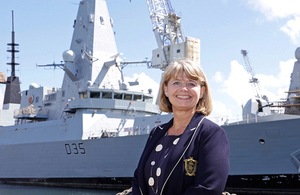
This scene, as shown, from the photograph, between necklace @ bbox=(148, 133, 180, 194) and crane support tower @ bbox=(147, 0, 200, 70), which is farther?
crane support tower @ bbox=(147, 0, 200, 70)

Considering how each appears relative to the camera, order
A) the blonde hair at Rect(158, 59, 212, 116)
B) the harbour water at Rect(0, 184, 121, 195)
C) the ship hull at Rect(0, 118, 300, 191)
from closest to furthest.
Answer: the blonde hair at Rect(158, 59, 212, 116) < the ship hull at Rect(0, 118, 300, 191) < the harbour water at Rect(0, 184, 121, 195)

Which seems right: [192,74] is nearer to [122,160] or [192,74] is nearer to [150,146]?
[150,146]

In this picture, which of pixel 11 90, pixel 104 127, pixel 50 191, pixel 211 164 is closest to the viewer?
pixel 211 164

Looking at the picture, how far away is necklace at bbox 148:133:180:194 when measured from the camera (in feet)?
6.59

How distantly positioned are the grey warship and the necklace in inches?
377

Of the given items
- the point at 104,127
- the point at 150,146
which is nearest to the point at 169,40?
the point at 104,127

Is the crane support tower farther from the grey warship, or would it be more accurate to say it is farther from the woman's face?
the woman's face

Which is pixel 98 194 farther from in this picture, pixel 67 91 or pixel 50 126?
pixel 67 91

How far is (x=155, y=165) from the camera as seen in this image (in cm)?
207

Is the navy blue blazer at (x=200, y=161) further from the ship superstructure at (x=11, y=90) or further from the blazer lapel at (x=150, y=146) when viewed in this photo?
the ship superstructure at (x=11, y=90)

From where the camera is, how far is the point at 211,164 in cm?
181

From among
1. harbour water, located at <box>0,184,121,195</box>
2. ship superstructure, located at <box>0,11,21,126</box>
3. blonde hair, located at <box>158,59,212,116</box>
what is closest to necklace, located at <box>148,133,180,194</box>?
blonde hair, located at <box>158,59,212,116</box>

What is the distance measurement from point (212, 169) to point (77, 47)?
18983mm

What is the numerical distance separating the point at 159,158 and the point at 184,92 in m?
0.46
